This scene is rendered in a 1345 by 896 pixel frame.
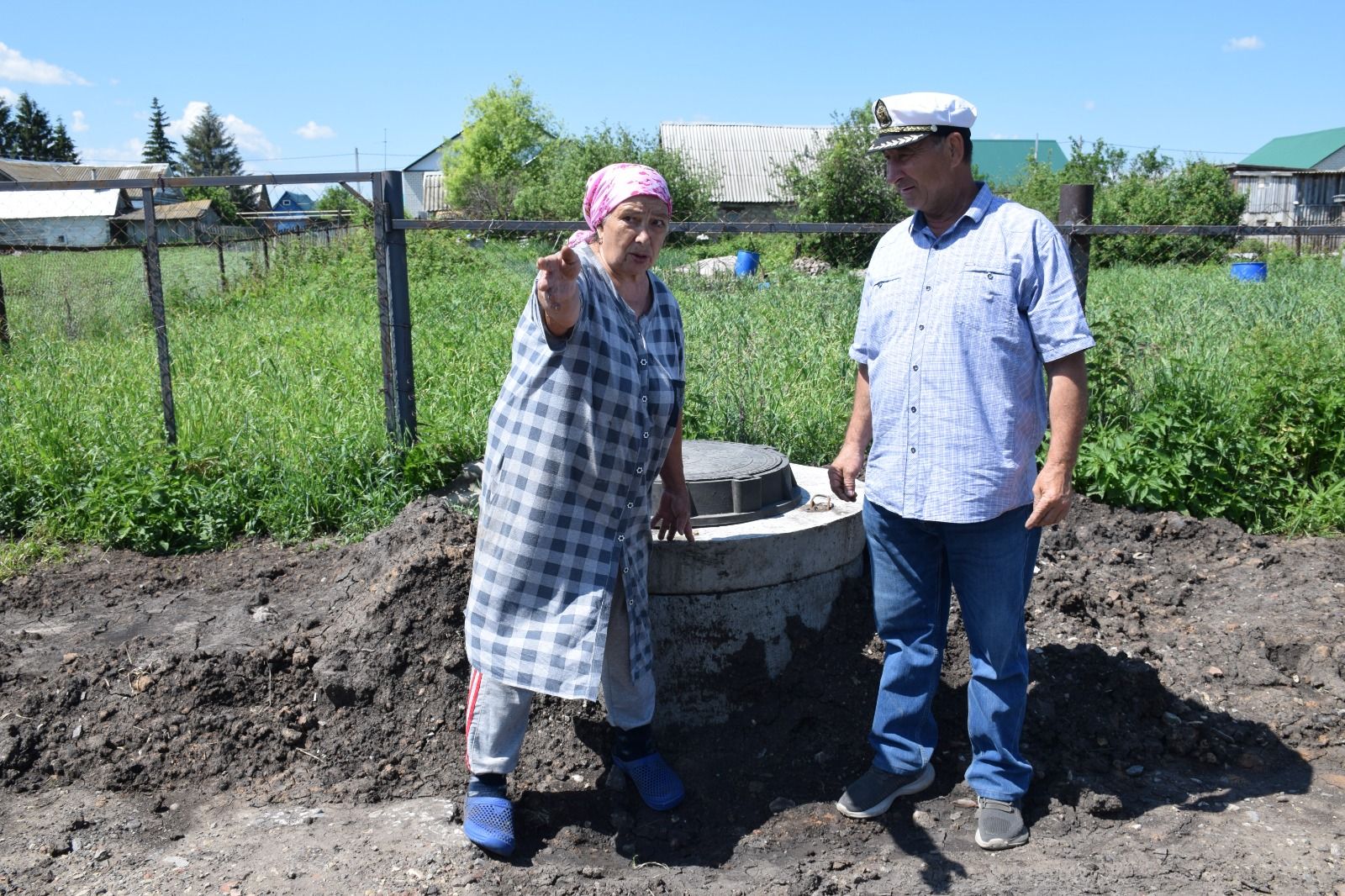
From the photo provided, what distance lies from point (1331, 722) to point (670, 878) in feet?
7.31

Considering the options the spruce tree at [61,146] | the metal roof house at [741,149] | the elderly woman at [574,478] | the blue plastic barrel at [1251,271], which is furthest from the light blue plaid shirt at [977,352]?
the spruce tree at [61,146]

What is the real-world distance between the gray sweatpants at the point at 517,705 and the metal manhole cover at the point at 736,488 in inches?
25.4

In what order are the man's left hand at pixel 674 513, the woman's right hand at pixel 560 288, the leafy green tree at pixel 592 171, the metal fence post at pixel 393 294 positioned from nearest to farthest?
the woman's right hand at pixel 560 288, the man's left hand at pixel 674 513, the metal fence post at pixel 393 294, the leafy green tree at pixel 592 171

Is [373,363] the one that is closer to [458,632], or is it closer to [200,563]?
[200,563]

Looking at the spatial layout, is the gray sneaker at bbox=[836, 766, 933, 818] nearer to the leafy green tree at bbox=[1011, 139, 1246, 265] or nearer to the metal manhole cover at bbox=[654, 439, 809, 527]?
the metal manhole cover at bbox=[654, 439, 809, 527]

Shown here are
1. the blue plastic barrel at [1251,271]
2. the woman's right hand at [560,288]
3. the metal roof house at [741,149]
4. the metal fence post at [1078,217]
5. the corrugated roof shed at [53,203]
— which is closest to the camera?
the woman's right hand at [560,288]

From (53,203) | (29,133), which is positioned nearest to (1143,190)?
(53,203)

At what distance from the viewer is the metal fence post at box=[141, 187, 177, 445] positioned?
5105mm

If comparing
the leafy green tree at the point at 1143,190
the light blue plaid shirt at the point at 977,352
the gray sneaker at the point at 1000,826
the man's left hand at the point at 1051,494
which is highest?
the leafy green tree at the point at 1143,190

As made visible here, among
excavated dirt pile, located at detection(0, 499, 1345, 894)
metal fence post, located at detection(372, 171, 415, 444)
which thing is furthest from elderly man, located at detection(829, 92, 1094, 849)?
metal fence post, located at detection(372, 171, 415, 444)

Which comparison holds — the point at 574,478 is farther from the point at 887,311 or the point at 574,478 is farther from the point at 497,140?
the point at 497,140

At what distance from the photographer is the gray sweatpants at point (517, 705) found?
276cm

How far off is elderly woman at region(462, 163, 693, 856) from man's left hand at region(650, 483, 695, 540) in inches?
9.8

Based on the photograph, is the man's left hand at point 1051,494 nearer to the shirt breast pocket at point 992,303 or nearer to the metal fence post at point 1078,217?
the shirt breast pocket at point 992,303
